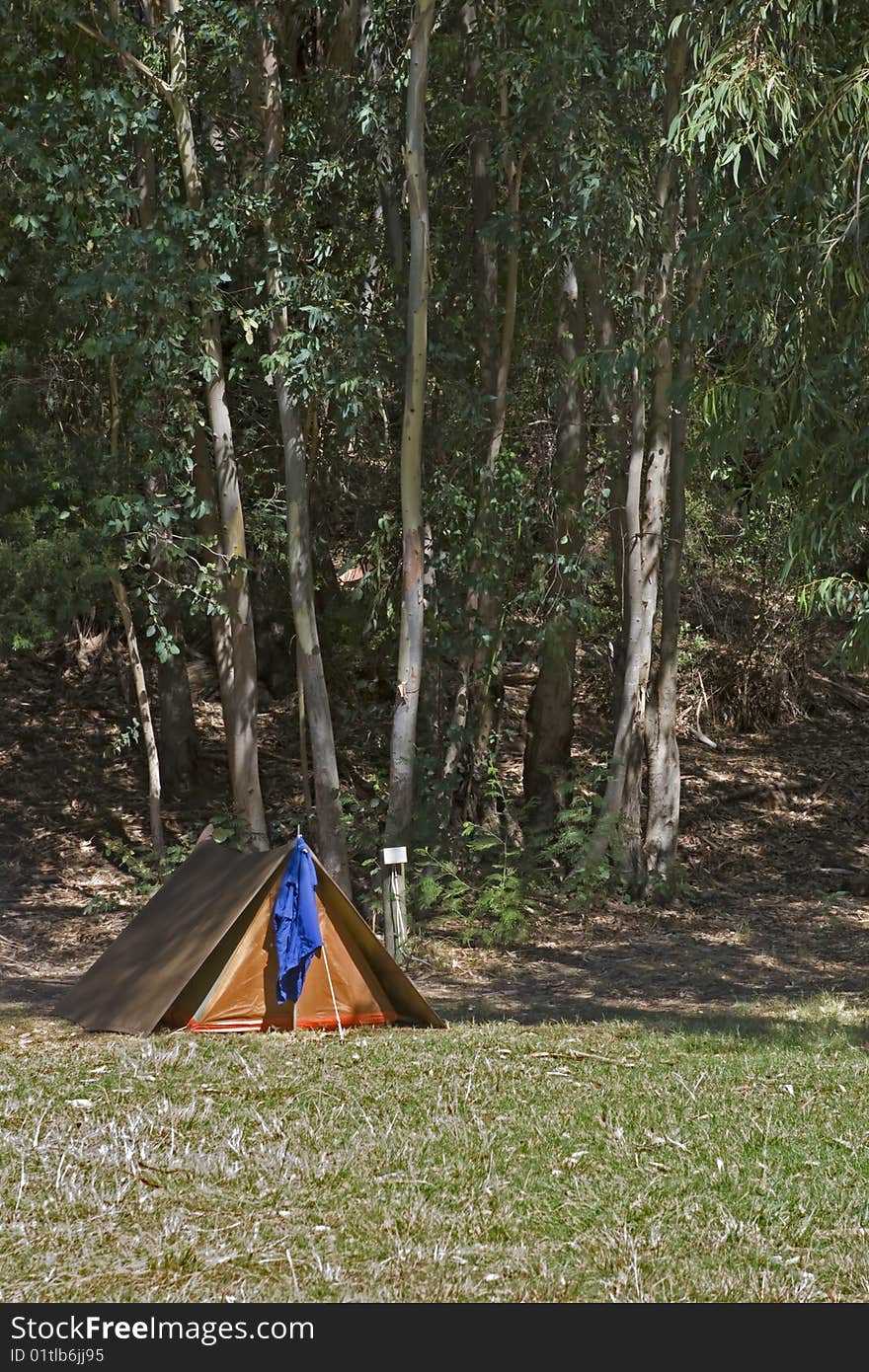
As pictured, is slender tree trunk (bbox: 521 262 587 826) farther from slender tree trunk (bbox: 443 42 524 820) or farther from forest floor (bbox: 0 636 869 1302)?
forest floor (bbox: 0 636 869 1302)

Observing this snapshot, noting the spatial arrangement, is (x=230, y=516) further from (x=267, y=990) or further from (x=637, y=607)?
(x=267, y=990)

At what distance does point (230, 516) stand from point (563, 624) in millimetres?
3425

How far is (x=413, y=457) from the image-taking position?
14.5 meters

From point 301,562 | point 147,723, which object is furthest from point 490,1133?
point 147,723

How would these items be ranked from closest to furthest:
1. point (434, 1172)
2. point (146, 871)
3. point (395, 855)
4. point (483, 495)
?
point (434, 1172), point (395, 855), point (483, 495), point (146, 871)

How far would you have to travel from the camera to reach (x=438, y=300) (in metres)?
16.0

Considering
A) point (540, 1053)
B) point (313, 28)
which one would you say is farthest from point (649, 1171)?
point (313, 28)

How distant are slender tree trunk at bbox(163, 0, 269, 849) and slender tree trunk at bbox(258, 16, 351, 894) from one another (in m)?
0.58

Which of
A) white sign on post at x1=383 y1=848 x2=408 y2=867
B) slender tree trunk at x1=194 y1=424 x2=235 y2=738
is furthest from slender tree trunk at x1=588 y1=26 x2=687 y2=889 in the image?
slender tree trunk at x1=194 y1=424 x2=235 y2=738

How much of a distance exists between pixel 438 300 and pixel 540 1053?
924 centimetres

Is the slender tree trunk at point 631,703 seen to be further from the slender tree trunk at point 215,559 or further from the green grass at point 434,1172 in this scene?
the green grass at point 434,1172

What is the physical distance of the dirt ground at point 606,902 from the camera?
42.6ft

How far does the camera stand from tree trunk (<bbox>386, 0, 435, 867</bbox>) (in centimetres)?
1400
